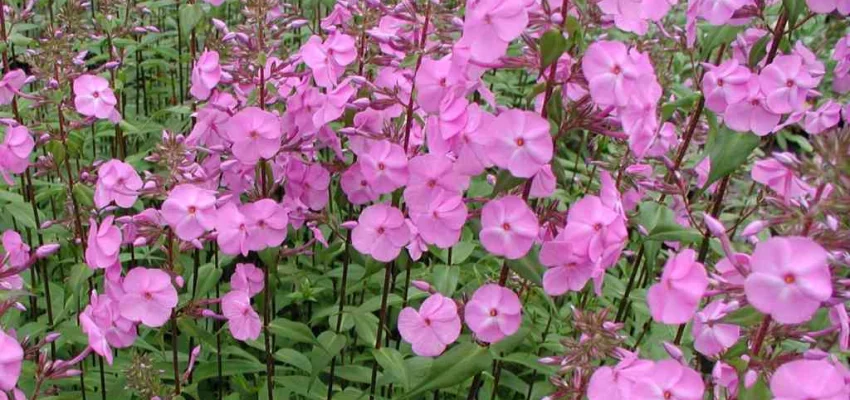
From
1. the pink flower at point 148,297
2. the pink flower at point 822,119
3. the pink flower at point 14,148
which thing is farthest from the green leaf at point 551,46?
the pink flower at point 14,148

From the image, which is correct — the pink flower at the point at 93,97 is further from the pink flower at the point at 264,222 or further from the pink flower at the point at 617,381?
the pink flower at the point at 617,381

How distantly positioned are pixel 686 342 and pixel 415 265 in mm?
1255

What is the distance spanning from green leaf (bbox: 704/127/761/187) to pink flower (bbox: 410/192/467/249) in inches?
24.8

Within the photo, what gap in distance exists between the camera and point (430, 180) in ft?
6.97

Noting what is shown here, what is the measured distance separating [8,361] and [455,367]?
3.50 ft

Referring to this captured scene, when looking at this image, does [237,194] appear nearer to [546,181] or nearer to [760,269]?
[546,181]

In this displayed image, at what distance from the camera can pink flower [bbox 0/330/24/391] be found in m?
2.01

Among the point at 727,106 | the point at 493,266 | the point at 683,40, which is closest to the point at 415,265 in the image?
the point at 493,266

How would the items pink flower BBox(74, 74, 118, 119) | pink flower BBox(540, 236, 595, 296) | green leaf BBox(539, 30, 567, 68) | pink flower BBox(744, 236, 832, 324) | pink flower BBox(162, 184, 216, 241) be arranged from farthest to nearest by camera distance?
pink flower BBox(74, 74, 118, 119) → pink flower BBox(162, 184, 216, 241) → pink flower BBox(540, 236, 595, 296) → green leaf BBox(539, 30, 567, 68) → pink flower BBox(744, 236, 832, 324)

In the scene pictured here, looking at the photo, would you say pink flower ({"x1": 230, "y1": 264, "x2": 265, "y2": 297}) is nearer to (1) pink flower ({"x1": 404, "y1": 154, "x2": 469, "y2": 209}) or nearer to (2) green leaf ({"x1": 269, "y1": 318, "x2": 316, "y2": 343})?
(2) green leaf ({"x1": 269, "y1": 318, "x2": 316, "y2": 343})

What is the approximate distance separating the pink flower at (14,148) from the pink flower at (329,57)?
97 centimetres

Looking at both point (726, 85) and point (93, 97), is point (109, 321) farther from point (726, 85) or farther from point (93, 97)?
point (726, 85)

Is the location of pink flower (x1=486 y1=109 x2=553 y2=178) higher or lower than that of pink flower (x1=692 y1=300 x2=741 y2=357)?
higher

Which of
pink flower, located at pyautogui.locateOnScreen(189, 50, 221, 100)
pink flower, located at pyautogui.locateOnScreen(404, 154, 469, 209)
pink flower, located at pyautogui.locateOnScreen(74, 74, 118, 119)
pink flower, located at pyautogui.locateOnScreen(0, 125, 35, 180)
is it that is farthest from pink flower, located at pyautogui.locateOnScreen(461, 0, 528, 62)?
pink flower, located at pyautogui.locateOnScreen(0, 125, 35, 180)
